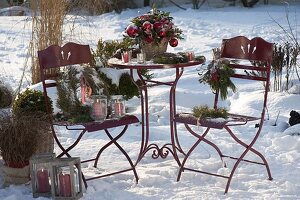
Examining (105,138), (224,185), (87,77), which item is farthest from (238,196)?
(105,138)

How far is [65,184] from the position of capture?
15.1ft

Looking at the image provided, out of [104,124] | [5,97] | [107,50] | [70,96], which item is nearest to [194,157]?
[104,124]

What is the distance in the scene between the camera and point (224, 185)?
4.88 meters

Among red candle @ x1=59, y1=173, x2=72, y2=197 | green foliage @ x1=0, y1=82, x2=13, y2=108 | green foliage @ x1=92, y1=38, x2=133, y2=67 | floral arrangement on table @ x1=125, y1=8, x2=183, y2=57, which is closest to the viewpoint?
red candle @ x1=59, y1=173, x2=72, y2=197

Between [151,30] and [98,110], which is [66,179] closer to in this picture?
[98,110]

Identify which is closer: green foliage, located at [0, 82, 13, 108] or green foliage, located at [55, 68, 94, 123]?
green foliage, located at [55, 68, 94, 123]

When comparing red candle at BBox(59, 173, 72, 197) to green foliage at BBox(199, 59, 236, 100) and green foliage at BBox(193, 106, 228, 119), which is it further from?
green foliage at BBox(199, 59, 236, 100)

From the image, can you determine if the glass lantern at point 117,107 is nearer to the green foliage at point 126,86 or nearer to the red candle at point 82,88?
the red candle at point 82,88

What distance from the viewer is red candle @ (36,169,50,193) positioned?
4738 millimetres

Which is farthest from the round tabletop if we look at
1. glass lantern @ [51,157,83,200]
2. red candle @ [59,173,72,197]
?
red candle @ [59,173,72,197]

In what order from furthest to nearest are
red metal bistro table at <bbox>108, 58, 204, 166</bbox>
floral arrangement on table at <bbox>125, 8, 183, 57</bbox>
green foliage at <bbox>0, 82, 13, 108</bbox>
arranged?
green foliage at <bbox>0, 82, 13, 108</bbox> < floral arrangement on table at <bbox>125, 8, 183, 57</bbox> < red metal bistro table at <bbox>108, 58, 204, 166</bbox>

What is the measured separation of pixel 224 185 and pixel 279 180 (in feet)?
1.34

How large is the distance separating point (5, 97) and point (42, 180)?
1996mm

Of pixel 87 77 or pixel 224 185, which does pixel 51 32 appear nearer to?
pixel 87 77
